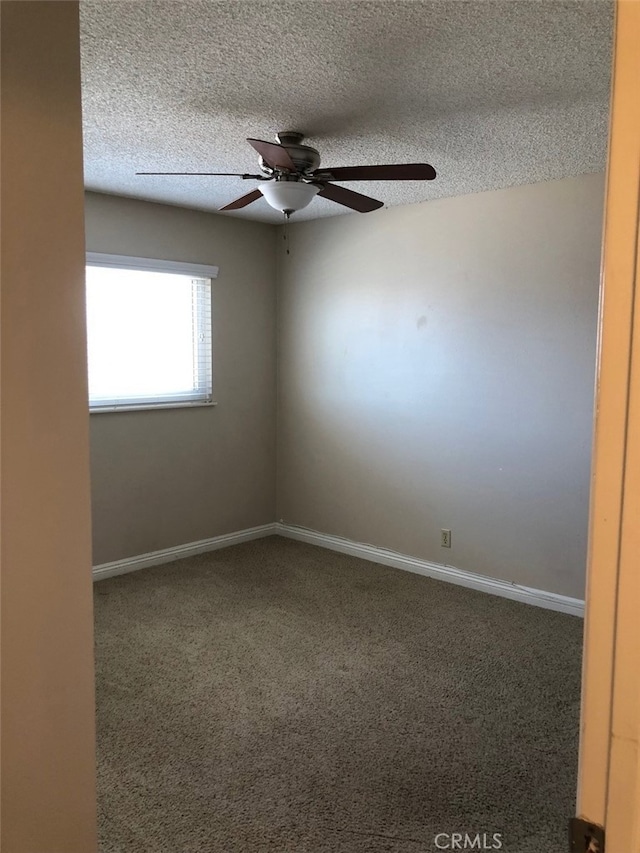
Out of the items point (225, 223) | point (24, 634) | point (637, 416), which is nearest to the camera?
point (637, 416)

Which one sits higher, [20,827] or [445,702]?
[20,827]

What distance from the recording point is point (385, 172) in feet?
8.23

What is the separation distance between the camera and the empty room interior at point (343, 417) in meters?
2.08

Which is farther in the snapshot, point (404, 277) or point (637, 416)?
point (404, 277)

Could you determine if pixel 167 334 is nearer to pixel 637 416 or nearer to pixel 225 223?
pixel 225 223

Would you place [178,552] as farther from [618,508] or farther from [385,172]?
[618,508]

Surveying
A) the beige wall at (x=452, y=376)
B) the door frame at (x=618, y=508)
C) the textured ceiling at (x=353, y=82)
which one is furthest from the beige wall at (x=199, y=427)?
the door frame at (x=618, y=508)

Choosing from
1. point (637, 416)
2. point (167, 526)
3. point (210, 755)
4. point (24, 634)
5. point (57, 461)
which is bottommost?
point (210, 755)

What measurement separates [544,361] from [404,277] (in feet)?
3.65

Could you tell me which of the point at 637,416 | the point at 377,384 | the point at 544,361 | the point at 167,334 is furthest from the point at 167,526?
the point at 637,416

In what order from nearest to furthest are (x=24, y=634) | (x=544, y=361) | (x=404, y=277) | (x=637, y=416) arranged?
(x=637, y=416), (x=24, y=634), (x=544, y=361), (x=404, y=277)

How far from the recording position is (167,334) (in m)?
4.49

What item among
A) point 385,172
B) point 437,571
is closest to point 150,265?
point 385,172

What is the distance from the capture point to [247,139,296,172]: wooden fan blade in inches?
89.6
